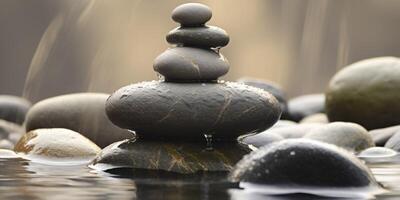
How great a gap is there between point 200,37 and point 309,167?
2.34 m

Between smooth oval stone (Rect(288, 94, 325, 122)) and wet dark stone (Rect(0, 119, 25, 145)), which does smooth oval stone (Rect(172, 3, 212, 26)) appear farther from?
smooth oval stone (Rect(288, 94, 325, 122))

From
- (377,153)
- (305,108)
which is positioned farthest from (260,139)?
(305,108)

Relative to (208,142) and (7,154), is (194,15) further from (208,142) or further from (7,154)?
(7,154)

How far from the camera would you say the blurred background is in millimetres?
A: 25062

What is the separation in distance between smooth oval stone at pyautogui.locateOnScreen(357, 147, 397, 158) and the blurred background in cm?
1499

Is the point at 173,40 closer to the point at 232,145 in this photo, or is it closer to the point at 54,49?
the point at 232,145

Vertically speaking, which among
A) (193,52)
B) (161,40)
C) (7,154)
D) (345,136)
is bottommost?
(7,154)

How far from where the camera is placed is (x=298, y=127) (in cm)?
1141

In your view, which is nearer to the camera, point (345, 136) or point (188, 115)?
point (188, 115)

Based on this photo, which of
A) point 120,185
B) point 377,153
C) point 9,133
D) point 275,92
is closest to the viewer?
point 120,185

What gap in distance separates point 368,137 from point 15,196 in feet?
17.3

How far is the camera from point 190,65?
7.96m

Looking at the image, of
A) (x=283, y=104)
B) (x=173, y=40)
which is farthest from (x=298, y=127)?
(x=283, y=104)

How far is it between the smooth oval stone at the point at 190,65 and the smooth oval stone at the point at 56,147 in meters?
1.29
